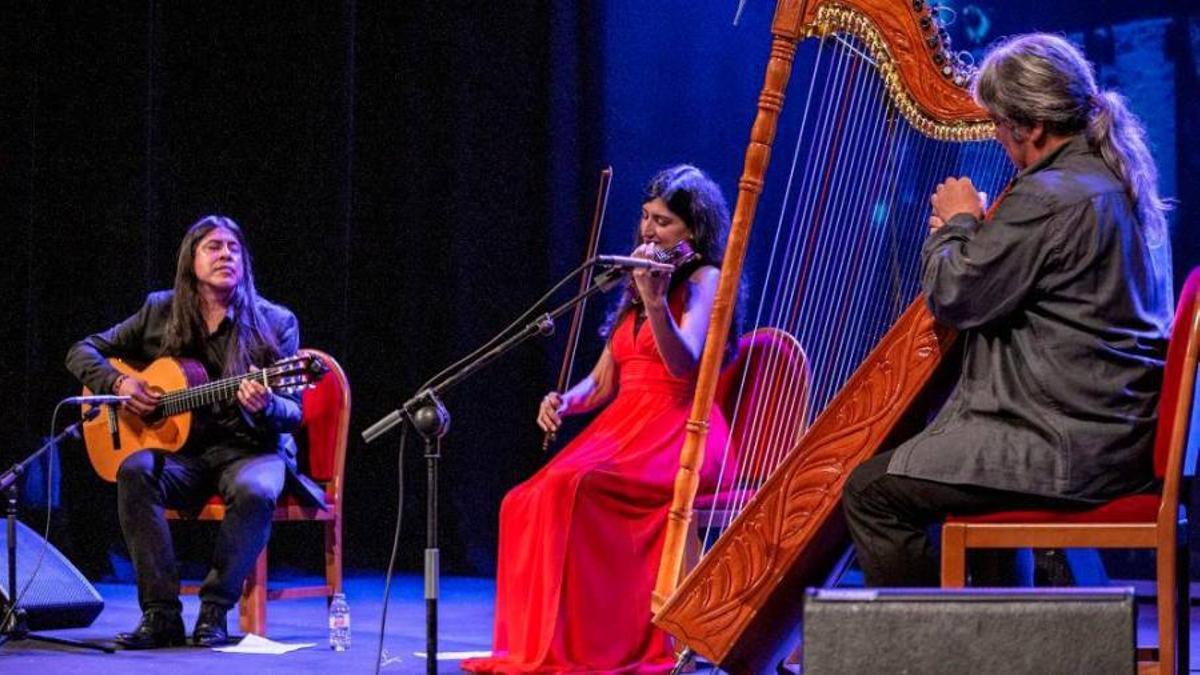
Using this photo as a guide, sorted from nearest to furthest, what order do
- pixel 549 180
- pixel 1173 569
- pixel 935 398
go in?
pixel 1173 569
pixel 935 398
pixel 549 180

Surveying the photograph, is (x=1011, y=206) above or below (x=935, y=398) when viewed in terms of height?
above

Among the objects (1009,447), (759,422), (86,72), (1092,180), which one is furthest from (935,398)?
(86,72)

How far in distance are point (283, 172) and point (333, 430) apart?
172 centimetres

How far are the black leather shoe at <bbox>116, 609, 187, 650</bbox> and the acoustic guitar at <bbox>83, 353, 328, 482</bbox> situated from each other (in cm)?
52

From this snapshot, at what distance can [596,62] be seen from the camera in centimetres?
591

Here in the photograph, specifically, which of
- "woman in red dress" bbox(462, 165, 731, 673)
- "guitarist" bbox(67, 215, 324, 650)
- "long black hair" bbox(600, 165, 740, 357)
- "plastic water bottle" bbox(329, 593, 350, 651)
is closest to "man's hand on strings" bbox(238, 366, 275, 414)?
"guitarist" bbox(67, 215, 324, 650)

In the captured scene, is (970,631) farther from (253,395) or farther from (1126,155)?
(253,395)

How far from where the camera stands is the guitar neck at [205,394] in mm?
A: 4414

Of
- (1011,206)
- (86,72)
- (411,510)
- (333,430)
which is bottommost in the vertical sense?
(411,510)

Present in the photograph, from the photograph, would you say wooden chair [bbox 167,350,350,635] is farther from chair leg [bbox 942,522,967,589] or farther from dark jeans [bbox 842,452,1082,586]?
chair leg [bbox 942,522,967,589]

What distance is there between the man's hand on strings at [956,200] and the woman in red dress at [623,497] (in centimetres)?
79

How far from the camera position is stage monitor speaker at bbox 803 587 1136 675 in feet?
5.74

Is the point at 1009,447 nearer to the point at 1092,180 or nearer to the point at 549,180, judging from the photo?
the point at 1092,180

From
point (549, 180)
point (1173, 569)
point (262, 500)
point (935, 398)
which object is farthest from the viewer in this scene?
point (549, 180)
